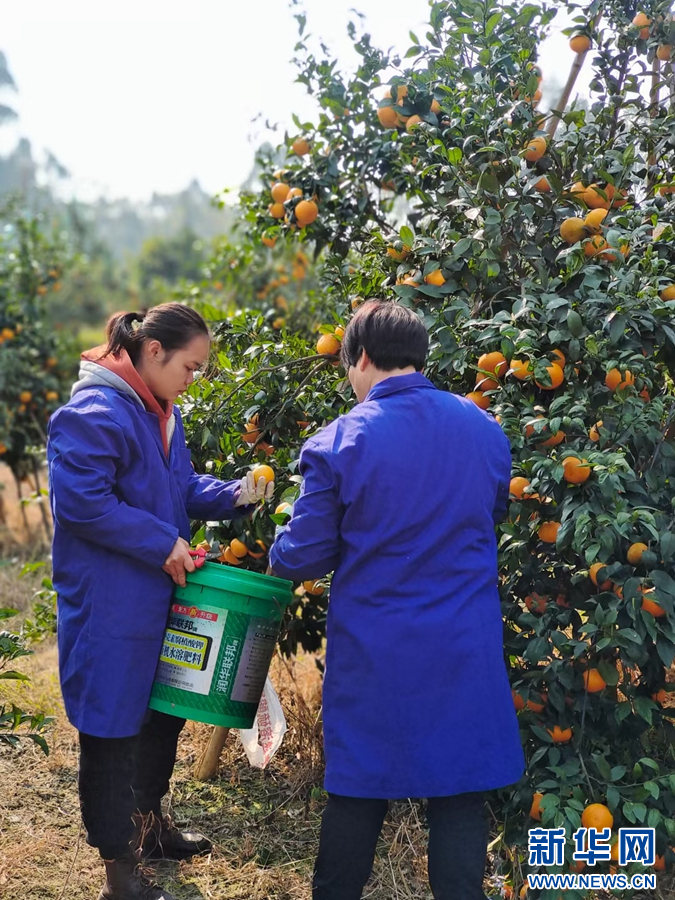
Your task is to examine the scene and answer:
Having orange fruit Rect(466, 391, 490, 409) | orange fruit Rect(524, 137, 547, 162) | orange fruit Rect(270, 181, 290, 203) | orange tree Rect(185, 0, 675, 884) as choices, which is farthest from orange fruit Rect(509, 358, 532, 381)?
orange fruit Rect(270, 181, 290, 203)

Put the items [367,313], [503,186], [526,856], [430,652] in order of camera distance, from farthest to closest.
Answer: [503,186], [526,856], [367,313], [430,652]

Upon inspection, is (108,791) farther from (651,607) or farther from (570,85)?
(570,85)

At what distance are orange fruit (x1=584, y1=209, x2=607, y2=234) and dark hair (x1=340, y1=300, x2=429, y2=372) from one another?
2.20 feet

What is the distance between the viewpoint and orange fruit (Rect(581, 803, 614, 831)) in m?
1.94

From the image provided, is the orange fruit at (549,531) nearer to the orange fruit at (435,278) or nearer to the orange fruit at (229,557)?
the orange fruit at (435,278)

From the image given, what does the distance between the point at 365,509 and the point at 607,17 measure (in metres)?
1.79

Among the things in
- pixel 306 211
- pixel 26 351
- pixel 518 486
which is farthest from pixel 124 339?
pixel 26 351

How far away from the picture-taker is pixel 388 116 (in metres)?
2.83

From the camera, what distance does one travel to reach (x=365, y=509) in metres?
1.75

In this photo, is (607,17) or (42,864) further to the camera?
(607,17)

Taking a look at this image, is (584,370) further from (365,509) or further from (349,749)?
(349,749)

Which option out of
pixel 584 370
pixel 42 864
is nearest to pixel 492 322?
pixel 584 370

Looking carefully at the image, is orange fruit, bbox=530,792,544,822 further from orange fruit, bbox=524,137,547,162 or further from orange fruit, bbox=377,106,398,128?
orange fruit, bbox=377,106,398,128

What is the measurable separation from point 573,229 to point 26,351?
4311 mm
